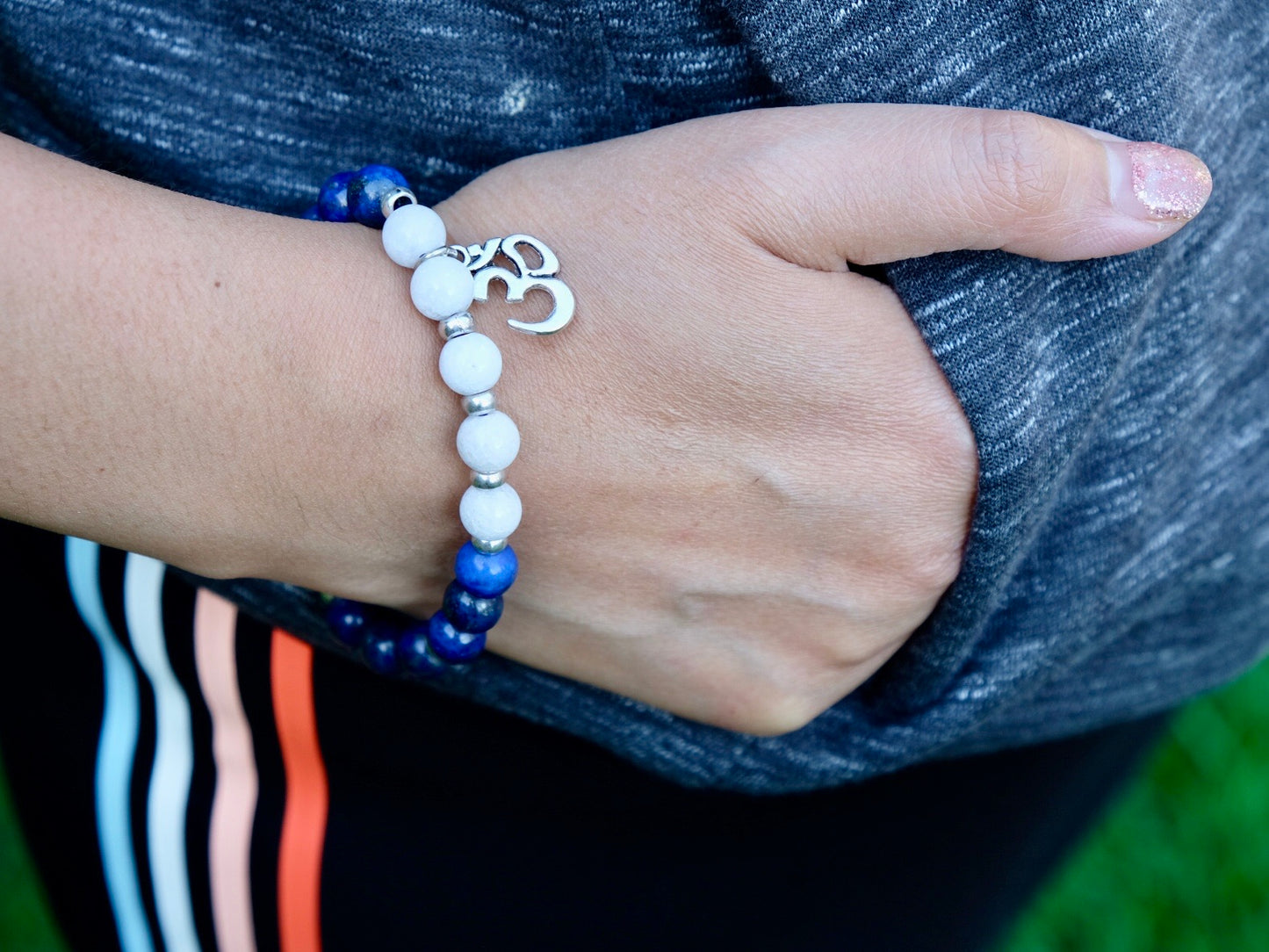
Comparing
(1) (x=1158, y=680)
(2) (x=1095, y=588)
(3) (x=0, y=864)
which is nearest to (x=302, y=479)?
(2) (x=1095, y=588)

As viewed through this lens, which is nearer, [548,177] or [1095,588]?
[548,177]

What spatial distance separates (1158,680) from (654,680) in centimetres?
51

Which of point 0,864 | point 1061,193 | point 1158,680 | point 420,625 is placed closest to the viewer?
point 1061,193

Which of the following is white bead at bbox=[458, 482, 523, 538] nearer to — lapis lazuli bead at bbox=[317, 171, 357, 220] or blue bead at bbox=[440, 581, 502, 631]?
blue bead at bbox=[440, 581, 502, 631]

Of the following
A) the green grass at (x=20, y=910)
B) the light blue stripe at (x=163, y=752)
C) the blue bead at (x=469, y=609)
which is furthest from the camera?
the green grass at (x=20, y=910)

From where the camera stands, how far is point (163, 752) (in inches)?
37.9

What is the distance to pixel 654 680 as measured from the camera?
908 mm

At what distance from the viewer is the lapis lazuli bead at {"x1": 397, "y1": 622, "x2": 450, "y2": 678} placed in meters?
0.87

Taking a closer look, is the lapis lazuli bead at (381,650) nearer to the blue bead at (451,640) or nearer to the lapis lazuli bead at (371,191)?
the blue bead at (451,640)

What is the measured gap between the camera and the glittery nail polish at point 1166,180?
75cm

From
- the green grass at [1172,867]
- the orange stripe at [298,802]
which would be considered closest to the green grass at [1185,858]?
the green grass at [1172,867]

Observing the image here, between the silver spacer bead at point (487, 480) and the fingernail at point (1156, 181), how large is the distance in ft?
1.51

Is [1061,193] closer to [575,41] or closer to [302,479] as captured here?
[575,41]

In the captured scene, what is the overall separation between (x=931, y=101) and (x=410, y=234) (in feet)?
1.23
